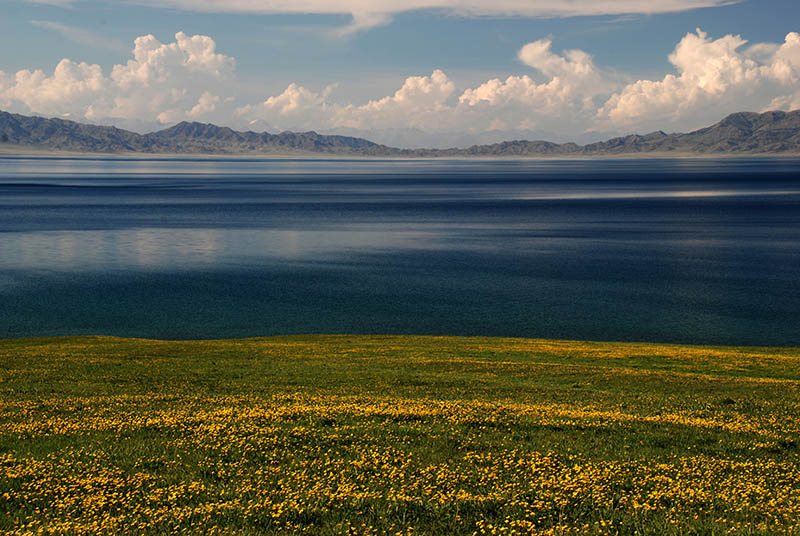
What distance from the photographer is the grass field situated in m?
13.8

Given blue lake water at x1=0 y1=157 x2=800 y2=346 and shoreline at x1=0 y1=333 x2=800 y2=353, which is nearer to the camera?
shoreline at x1=0 y1=333 x2=800 y2=353

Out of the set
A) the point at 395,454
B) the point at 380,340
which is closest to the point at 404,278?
the point at 380,340

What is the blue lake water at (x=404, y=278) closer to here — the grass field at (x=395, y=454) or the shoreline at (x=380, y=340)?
the shoreline at (x=380, y=340)

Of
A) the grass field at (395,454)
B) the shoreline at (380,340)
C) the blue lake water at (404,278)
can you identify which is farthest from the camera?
the blue lake water at (404,278)

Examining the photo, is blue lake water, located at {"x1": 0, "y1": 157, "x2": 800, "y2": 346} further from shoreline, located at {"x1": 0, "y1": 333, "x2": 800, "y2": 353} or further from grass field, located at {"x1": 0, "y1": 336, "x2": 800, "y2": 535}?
grass field, located at {"x1": 0, "y1": 336, "x2": 800, "y2": 535}

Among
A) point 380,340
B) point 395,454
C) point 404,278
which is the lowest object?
point 380,340

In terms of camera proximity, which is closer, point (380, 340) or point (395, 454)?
point (395, 454)

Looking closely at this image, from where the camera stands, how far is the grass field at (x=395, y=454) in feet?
45.4

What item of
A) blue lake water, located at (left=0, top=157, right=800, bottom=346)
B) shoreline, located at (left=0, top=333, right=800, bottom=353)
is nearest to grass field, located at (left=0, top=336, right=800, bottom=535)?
shoreline, located at (left=0, top=333, right=800, bottom=353)

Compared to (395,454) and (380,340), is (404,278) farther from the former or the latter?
(395,454)

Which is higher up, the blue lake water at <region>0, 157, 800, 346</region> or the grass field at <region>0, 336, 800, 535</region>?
the grass field at <region>0, 336, 800, 535</region>

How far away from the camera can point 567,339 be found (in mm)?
64062

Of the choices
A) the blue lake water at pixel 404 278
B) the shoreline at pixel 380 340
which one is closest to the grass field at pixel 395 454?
the shoreline at pixel 380 340

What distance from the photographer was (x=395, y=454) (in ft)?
59.1
